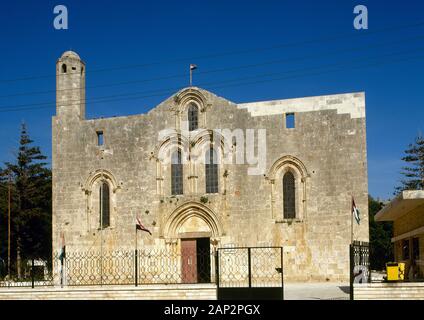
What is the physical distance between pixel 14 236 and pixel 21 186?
12.2ft

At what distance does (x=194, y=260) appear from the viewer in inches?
1134

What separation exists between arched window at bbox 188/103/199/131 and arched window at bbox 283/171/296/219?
4.90 metres

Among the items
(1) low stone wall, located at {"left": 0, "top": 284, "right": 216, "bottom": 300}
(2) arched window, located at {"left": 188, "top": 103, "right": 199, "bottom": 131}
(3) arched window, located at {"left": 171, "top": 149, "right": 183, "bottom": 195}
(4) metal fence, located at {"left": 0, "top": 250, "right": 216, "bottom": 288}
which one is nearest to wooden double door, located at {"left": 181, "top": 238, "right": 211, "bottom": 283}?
(4) metal fence, located at {"left": 0, "top": 250, "right": 216, "bottom": 288}

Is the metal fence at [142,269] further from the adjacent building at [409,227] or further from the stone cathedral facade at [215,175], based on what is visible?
the adjacent building at [409,227]

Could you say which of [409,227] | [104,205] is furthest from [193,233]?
[409,227]

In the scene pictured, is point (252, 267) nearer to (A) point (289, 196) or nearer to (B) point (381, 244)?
(A) point (289, 196)

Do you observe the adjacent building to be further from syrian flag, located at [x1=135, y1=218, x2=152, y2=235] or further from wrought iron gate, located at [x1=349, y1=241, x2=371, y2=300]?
syrian flag, located at [x1=135, y1=218, x2=152, y2=235]

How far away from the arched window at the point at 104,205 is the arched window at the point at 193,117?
5.04 metres

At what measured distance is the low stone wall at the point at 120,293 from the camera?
17.8m

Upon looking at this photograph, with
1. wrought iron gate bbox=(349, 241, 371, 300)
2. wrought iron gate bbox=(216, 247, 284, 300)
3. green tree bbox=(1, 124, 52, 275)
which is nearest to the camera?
wrought iron gate bbox=(349, 241, 371, 300)

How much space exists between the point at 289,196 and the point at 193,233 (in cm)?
474

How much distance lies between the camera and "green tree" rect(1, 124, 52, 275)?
4600 cm
